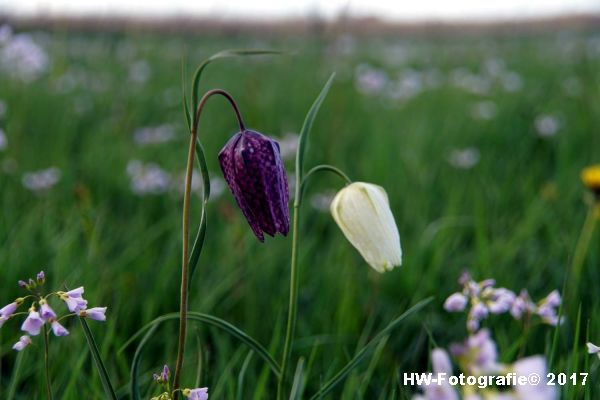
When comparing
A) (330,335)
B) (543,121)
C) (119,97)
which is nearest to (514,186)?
(543,121)

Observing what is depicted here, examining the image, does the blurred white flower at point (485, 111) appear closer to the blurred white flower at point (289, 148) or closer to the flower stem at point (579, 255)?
the blurred white flower at point (289, 148)

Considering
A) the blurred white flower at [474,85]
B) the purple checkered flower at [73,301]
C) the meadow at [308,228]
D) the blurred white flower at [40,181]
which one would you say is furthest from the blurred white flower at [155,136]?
the purple checkered flower at [73,301]

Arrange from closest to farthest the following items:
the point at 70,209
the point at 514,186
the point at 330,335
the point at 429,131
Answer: the point at 330,335 < the point at 70,209 < the point at 514,186 < the point at 429,131

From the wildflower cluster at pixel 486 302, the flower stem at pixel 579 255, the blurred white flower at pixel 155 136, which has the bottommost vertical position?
the flower stem at pixel 579 255

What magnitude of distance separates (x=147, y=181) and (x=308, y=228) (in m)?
0.49

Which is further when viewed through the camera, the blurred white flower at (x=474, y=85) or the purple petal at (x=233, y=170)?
the blurred white flower at (x=474, y=85)

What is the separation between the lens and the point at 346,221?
0.88m

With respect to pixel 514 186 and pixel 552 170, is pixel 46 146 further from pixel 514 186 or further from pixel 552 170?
pixel 552 170

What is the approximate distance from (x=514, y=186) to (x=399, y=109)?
136 centimetres

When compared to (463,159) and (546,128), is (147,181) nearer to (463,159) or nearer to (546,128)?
(463,159)

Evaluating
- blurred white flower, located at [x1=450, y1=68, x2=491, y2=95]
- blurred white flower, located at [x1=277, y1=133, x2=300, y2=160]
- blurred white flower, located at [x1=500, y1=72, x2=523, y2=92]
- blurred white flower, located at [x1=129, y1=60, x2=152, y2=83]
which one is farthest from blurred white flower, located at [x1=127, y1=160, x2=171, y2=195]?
blurred white flower, located at [x1=500, y1=72, x2=523, y2=92]

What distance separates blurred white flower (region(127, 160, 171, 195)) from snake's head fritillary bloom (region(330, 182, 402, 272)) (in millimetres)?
1267

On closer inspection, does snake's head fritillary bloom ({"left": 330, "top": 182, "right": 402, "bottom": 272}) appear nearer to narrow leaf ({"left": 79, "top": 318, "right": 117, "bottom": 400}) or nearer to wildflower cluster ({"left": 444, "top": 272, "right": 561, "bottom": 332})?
wildflower cluster ({"left": 444, "top": 272, "right": 561, "bottom": 332})

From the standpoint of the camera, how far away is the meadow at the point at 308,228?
122 centimetres
